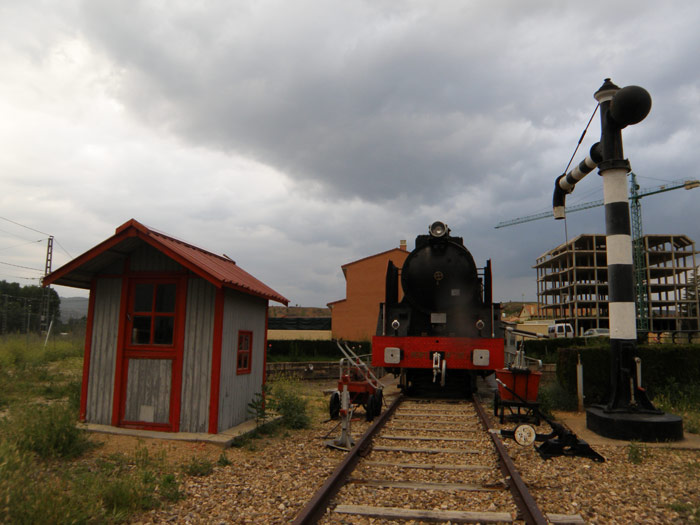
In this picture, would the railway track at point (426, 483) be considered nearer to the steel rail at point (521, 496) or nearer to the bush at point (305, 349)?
the steel rail at point (521, 496)

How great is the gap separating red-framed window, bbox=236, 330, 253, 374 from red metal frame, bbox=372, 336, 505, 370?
328cm

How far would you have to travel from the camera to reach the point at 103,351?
25.5 ft

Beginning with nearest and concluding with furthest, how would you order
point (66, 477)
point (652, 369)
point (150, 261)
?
1. point (66, 477)
2. point (150, 261)
3. point (652, 369)

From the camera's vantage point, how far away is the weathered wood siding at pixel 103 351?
7.67 meters

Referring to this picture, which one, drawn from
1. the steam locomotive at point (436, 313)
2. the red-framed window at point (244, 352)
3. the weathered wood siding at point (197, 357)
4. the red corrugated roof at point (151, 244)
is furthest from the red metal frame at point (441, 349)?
the weathered wood siding at point (197, 357)

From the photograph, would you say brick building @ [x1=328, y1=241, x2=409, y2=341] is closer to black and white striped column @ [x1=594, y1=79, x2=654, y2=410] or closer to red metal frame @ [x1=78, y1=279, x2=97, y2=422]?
black and white striped column @ [x1=594, y1=79, x2=654, y2=410]

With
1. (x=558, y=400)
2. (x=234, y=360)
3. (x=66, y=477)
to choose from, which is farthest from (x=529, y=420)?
(x=66, y=477)

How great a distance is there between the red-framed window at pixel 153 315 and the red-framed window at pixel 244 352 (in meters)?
1.16

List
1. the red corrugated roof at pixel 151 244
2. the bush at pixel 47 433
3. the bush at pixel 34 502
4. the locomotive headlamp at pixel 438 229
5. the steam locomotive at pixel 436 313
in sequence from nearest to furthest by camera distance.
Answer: the bush at pixel 34 502, the bush at pixel 47 433, the red corrugated roof at pixel 151 244, the steam locomotive at pixel 436 313, the locomotive headlamp at pixel 438 229

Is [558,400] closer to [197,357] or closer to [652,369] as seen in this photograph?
[652,369]

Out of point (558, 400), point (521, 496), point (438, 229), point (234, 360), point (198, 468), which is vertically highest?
point (438, 229)

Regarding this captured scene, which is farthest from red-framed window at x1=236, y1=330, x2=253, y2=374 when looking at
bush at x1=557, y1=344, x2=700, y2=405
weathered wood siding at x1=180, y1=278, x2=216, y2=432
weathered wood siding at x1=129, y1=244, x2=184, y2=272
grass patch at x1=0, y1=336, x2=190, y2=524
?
bush at x1=557, y1=344, x2=700, y2=405

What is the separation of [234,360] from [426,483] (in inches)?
158

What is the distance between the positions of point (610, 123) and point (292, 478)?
7572 millimetres
